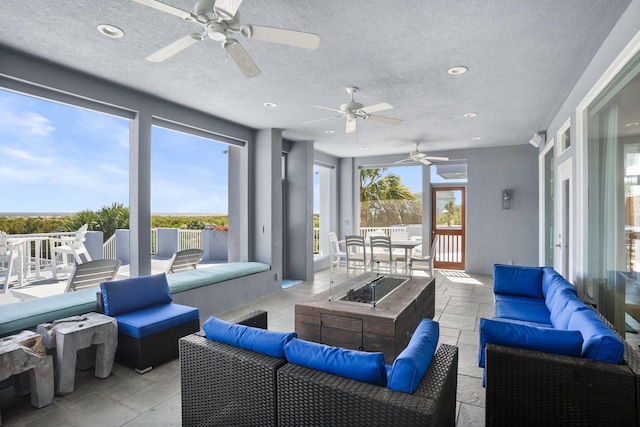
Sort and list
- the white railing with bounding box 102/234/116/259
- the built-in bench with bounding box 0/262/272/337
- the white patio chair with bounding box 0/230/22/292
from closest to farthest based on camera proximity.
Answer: the built-in bench with bounding box 0/262/272/337 → the white patio chair with bounding box 0/230/22/292 → the white railing with bounding box 102/234/116/259

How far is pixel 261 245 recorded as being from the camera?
5.92 metres

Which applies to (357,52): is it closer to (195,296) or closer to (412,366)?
(412,366)

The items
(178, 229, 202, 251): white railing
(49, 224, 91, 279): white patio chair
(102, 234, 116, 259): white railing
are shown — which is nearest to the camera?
(49, 224, 91, 279): white patio chair

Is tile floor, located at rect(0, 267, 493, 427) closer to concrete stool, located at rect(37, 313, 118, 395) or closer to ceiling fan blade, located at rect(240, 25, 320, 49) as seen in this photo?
concrete stool, located at rect(37, 313, 118, 395)

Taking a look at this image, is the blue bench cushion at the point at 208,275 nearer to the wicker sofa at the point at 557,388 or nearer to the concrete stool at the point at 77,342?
the concrete stool at the point at 77,342

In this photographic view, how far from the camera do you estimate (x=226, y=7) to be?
1.74m

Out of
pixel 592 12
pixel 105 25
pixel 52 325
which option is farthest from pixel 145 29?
pixel 592 12

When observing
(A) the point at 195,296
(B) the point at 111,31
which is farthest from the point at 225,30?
(A) the point at 195,296

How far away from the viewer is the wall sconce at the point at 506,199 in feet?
24.3

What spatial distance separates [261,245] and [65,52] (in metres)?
3.72

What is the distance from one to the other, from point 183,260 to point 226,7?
3.88m

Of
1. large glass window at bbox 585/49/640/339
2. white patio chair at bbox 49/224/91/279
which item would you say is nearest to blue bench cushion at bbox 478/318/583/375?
large glass window at bbox 585/49/640/339

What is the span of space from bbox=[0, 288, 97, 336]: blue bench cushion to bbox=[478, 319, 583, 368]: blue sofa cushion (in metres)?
3.38

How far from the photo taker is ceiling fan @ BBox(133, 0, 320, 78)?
177 cm
